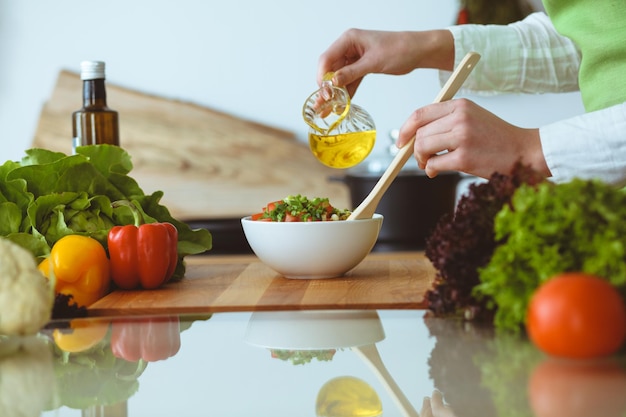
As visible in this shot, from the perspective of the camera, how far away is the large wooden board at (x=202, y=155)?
9.61 ft

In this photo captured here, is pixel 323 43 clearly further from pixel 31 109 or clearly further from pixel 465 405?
pixel 465 405

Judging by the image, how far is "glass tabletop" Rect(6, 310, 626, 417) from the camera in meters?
0.60

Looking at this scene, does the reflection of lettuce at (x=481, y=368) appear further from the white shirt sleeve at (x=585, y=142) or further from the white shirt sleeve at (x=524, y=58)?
the white shirt sleeve at (x=524, y=58)

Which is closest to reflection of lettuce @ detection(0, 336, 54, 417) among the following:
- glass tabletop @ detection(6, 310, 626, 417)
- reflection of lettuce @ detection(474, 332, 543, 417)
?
glass tabletop @ detection(6, 310, 626, 417)

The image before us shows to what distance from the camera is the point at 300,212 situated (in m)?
1.37

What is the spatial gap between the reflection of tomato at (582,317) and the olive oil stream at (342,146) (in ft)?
2.41

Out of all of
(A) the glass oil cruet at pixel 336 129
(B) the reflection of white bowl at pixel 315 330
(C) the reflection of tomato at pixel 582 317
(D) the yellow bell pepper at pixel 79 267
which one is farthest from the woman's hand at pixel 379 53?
(C) the reflection of tomato at pixel 582 317

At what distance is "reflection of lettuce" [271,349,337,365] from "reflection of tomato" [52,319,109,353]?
7.1 inches

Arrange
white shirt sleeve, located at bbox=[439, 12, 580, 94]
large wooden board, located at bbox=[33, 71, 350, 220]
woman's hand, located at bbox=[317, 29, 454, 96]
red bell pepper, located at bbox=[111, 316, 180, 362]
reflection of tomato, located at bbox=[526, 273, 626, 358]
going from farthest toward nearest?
1. large wooden board, located at bbox=[33, 71, 350, 220]
2. white shirt sleeve, located at bbox=[439, 12, 580, 94]
3. woman's hand, located at bbox=[317, 29, 454, 96]
4. red bell pepper, located at bbox=[111, 316, 180, 362]
5. reflection of tomato, located at bbox=[526, 273, 626, 358]

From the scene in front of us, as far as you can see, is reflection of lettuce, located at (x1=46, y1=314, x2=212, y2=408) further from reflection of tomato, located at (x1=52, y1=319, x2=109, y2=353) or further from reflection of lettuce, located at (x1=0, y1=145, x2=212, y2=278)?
reflection of lettuce, located at (x1=0, y1=145, x2=212, y2=278)

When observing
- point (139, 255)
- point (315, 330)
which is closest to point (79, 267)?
point (139, 255)

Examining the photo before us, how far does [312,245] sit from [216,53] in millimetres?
1835

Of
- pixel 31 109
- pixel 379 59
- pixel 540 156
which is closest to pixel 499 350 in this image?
pixel 540 156

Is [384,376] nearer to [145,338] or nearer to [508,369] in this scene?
[508,369]
